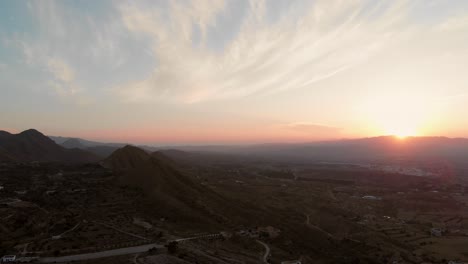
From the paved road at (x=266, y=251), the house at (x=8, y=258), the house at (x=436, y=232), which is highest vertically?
the house at (x=8, y=258)

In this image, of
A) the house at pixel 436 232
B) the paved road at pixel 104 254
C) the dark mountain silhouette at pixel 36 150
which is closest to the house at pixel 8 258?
the paved road at pixel 104 254

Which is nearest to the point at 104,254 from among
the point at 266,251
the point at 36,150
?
the point at 266,251

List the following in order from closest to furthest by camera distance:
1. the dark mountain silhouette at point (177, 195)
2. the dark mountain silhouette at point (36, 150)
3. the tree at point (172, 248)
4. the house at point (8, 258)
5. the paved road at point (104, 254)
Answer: the house at point (8, 258) → the paved road at point (104, 254) → the tree at point (172, 248) → the dark mountain silhouette at point (177, 195) → the dark mountain silhouette at point (36, 150)

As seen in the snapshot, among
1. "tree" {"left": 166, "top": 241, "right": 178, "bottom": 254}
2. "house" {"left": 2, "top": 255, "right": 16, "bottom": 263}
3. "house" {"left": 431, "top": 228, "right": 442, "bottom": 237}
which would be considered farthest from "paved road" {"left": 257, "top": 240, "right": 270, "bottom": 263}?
"house" {"left": 431, "top": 228, "right": 442, "bottom": 237}

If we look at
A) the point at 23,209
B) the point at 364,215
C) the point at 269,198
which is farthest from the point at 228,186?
the point at 23,209

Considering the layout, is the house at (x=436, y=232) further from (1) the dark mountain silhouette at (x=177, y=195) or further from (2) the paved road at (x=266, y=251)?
(1) the dark mountain silhouette at (x=177, y=195)

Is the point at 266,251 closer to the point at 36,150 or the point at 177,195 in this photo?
the point at 177,195

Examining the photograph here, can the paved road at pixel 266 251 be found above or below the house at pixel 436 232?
above

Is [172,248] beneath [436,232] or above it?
above

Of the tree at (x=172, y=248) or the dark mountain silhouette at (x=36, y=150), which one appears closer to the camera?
the tree at (x=172, y=248)

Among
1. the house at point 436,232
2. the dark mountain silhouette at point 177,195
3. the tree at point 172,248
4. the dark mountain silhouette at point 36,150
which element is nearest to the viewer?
the tree at point 172,248

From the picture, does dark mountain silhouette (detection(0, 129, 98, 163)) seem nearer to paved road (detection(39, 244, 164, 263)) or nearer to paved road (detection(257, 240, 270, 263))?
paved road (detection(39, 244, 164, 263))
